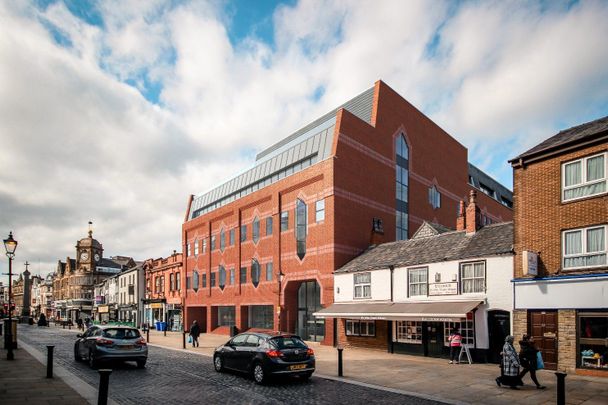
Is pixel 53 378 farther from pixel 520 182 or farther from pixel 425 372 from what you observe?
pixel 520 182

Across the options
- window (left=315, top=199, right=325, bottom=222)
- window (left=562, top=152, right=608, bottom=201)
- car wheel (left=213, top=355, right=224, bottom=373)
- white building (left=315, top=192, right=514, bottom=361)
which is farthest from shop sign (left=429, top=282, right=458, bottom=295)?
car wheel (left=213, top=355, right=224, bottom=373)

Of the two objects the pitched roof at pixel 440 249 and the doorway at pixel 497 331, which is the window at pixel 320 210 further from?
the doorway at pixel 497 331

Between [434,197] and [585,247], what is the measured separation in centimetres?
2341

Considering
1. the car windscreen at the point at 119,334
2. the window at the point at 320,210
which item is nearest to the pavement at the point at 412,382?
the car windscreen at the point at 119,334

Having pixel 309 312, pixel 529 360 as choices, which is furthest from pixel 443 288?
pixel 309 312

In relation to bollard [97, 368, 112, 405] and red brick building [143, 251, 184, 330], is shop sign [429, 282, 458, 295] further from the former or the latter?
red brick building [143, 251, 184, 330]

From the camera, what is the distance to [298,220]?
32844 millimetres

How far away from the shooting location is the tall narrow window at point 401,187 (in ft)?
115

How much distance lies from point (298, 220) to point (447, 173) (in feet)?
55.4

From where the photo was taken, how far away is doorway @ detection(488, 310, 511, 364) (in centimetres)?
1902

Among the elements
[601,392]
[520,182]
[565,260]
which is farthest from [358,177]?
[601,392]

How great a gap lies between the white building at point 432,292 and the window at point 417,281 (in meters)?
0.05

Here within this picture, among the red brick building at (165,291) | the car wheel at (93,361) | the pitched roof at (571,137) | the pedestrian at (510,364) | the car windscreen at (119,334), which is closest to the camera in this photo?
the pedestrian at (510,364)

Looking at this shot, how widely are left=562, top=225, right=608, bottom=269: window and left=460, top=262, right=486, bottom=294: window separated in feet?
12.4
